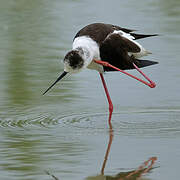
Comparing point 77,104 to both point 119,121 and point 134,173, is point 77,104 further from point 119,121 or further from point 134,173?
point 134,173

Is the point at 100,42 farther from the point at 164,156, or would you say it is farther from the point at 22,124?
the point at 164,156

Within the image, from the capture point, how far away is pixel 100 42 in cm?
645

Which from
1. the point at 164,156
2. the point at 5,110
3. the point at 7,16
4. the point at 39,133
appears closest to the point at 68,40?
the point at 7,16

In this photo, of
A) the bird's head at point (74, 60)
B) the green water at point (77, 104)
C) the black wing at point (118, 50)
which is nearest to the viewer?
the green water at point (77, 104)

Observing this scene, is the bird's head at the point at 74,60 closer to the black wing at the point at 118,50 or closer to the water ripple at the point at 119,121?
the black wing at the point at 118,50

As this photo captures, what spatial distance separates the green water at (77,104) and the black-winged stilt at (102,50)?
0.40 m

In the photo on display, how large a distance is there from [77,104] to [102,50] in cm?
81

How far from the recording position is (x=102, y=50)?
21.2 feet

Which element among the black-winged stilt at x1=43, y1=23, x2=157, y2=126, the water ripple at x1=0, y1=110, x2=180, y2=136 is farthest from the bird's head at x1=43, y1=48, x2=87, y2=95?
the water ripple at x1=0, y1=110, x2=180, y2=136

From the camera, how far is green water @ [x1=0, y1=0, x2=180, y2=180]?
526 centimetres

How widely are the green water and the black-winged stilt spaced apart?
403 millimetres

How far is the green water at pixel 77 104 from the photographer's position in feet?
17.3

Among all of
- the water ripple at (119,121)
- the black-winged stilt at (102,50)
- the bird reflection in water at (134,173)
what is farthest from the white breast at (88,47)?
the bird reflection in water at (134,173)

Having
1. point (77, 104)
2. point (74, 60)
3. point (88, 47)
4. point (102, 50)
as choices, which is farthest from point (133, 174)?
point (77, 104)
